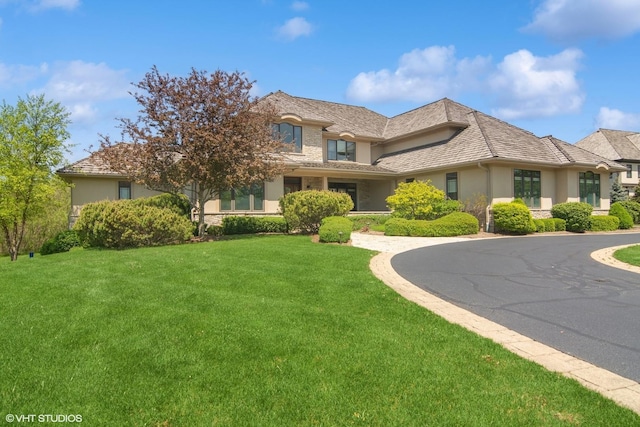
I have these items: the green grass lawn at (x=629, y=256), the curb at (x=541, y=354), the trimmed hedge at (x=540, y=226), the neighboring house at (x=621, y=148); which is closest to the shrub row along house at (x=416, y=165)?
the trimmed hedge at (x=540, y=226)

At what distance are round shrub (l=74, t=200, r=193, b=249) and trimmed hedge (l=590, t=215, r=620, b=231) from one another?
878 inches

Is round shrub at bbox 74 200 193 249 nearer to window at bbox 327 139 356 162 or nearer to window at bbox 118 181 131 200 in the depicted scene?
window at bbox 118 181 131 200

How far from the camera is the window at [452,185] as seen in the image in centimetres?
2455

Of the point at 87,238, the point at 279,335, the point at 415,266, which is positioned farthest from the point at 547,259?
the point at 87,238

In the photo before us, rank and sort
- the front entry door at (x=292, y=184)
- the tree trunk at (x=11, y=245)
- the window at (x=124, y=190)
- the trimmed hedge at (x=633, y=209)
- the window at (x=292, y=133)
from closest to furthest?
the tree trunk at (x=11, y=245), the window at (x=124, y=190), the window at (x=292, y=133), the front entry door at (x=292, y=184), the trimmed hedge at (x=633, y=209)

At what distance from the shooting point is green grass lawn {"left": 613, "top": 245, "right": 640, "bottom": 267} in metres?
10.8

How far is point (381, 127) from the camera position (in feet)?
111

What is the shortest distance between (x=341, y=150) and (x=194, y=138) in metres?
15.3

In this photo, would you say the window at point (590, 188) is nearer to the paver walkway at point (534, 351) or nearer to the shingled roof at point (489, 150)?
the shingled roof at point (489, 150)

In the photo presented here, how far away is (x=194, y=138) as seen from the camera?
48.9 ft

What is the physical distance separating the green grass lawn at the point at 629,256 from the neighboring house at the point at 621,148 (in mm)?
36704

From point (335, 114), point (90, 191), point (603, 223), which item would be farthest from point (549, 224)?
point (90, 191)

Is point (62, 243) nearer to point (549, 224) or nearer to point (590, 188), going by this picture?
point (549, 224)

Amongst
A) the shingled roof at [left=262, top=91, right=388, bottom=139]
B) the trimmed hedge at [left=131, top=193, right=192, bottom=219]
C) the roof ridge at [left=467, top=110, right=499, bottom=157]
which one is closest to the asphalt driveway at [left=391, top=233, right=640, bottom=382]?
the trimmed hedge at [left=131, top=193, right=192, bottom=219]
